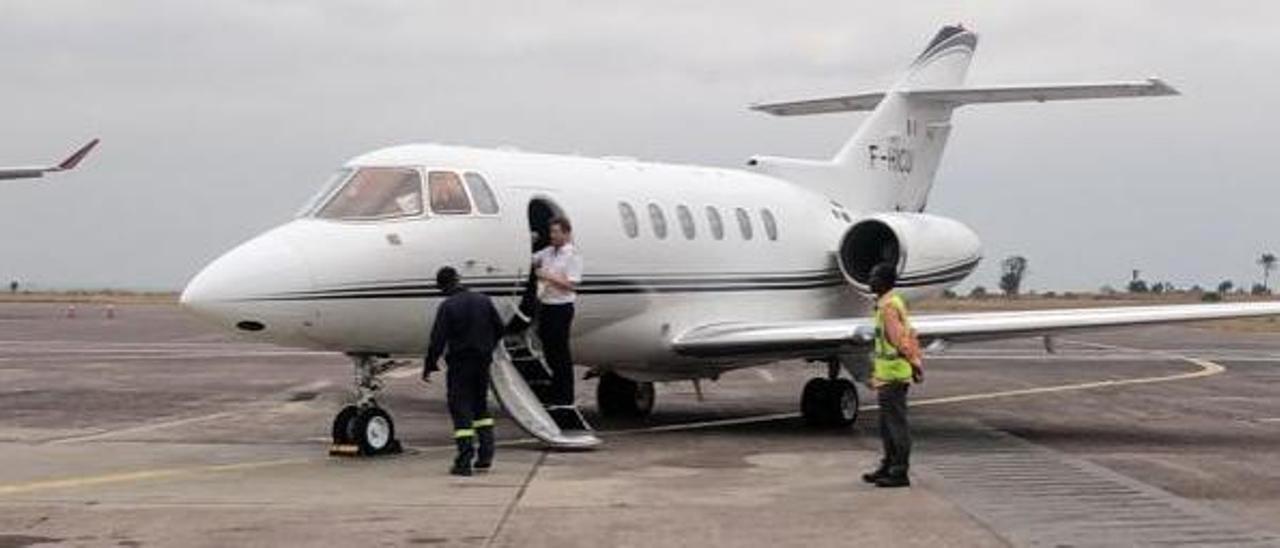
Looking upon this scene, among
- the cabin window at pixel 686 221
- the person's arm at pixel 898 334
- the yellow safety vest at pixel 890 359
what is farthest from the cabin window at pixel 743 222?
the person's arm at pixel 898 334

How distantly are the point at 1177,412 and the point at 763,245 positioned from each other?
5.67 meters

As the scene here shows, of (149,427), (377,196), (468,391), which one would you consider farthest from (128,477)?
(149,427)

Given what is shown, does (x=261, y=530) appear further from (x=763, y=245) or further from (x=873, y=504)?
(x=763, y=245)

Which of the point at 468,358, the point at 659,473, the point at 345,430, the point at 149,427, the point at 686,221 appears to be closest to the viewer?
the point at 659,473

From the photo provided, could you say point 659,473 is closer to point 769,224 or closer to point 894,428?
point 894,428

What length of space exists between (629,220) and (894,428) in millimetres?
5406

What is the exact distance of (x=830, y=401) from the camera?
17.0m

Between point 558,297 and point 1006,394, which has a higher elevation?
point 558,297

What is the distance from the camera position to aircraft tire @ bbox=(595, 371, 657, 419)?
1847 centimetres

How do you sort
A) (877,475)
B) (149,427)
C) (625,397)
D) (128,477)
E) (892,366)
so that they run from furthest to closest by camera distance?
(625,397) < (149,427) < (892,366) < (128,477) < (877,475)

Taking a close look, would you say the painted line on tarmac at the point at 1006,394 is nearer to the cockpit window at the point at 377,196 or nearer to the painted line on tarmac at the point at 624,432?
the painted line on tarmac at the point at 624,432

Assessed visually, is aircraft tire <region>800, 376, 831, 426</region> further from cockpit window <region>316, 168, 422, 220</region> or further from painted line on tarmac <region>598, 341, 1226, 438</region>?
cockpit window <region>316, 168, 422, 220</region>

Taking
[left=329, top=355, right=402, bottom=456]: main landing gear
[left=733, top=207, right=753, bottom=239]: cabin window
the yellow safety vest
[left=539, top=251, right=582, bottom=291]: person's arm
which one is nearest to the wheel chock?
[left=329, top=355, right=402, bottom=456]: main landing gear

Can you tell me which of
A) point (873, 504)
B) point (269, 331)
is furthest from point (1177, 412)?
point (269, 331)
